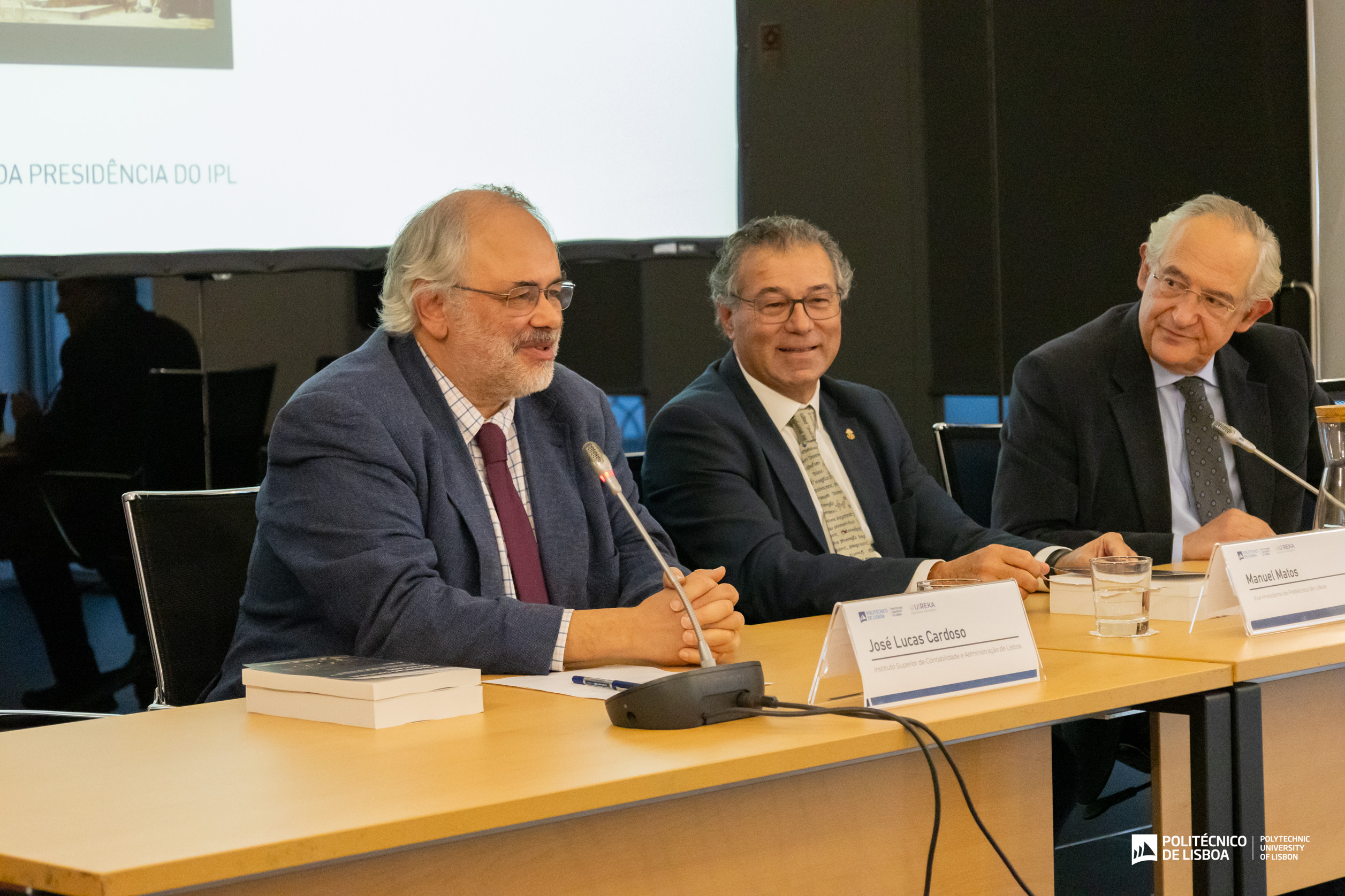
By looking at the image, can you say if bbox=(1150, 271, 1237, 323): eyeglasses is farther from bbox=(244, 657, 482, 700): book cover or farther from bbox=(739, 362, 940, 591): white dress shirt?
bbox=(244, 657, 482, 700): book cover

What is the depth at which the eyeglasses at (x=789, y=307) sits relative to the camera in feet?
8.39

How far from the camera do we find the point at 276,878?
0.99 metres

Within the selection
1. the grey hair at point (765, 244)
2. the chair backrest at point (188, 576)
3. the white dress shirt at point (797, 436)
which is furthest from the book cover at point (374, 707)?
the grey hair at point (765, 244)

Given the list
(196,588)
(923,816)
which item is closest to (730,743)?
(923,816)

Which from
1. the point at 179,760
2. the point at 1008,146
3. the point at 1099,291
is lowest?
the point at 179,760

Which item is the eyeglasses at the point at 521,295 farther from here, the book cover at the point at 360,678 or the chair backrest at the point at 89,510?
the chair backrest at the point at 89,510

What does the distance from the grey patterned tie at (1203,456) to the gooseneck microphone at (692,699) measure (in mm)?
1611

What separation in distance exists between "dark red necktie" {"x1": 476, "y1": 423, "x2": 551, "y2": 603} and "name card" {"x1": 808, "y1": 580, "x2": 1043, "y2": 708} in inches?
23.4

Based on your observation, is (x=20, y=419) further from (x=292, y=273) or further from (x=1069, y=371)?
(x=1069, y=371)

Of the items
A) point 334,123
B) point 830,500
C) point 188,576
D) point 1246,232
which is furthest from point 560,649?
point 334,123

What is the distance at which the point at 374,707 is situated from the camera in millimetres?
1334

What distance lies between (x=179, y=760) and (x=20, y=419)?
2.21 m

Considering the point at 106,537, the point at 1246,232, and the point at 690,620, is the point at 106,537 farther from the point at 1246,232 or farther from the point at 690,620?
the point at 1246,232

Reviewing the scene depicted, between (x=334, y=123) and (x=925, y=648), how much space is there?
2.44 metres
